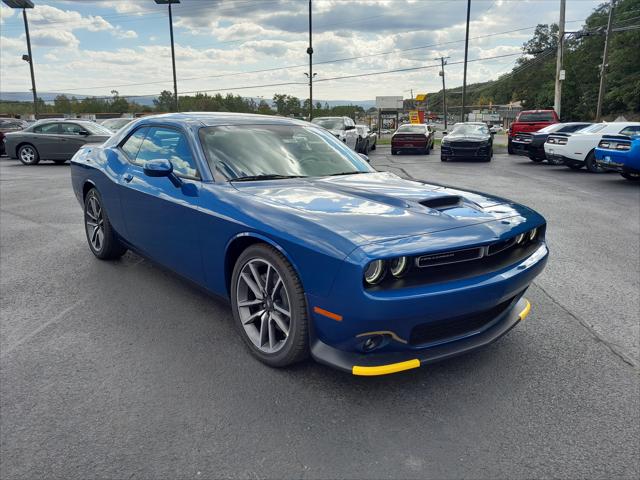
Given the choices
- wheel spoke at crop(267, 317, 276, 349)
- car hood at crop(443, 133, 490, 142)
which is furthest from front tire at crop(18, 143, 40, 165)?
wheel spoke at crop(267, 317, 276, 349)

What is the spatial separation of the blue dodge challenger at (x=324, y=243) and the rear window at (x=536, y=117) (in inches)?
743

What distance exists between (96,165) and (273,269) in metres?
2.93

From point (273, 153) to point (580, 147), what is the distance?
1291 centimetres

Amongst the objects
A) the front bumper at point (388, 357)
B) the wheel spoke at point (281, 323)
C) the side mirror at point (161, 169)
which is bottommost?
the front bumper at point (388, 357)

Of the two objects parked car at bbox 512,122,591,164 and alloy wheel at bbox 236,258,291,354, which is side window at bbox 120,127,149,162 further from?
parked car at bbox 512,122,591,164

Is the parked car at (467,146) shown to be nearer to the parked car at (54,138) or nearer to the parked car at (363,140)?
the parked car at (363,140)

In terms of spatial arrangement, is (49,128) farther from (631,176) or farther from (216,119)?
(631,176)

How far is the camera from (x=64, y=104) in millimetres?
98625

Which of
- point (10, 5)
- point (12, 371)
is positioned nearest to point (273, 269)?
point (12, 371)

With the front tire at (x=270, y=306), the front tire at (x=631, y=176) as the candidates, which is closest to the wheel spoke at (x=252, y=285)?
the front tire at (x=270, y=306)

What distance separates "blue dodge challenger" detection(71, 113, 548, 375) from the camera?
2.48 meters

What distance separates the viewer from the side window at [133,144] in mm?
4523

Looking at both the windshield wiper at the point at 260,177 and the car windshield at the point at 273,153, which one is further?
the car windshield at the point at 273,153

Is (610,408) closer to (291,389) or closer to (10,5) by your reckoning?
(291,389)
